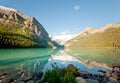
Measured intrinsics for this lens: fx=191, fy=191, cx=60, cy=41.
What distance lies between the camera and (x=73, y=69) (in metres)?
23.7

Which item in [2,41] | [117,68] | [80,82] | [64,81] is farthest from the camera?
[2,41]

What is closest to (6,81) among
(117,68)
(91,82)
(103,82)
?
(91,82)

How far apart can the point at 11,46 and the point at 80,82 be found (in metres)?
183

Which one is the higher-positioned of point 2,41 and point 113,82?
point 2,41

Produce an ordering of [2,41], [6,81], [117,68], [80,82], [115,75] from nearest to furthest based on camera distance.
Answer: [80,82], [6,81], [115,75], [117,68], [2,41]

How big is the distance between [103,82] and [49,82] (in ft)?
37.4

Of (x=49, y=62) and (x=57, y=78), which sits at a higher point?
(x=57, y=78)

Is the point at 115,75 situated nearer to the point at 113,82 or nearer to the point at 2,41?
the point at 113,82

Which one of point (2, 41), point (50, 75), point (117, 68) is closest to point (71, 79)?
point (50, 75)

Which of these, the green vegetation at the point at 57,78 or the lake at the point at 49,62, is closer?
the green vegetation at the point at 57,78

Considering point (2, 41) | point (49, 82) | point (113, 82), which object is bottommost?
point (113, 82)

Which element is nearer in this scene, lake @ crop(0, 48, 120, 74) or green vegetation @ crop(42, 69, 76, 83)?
green vegetation @ crop(42, 69, 76, 83)

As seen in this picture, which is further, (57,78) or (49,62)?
(49,62)

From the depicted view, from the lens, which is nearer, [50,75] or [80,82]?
[50,75]
